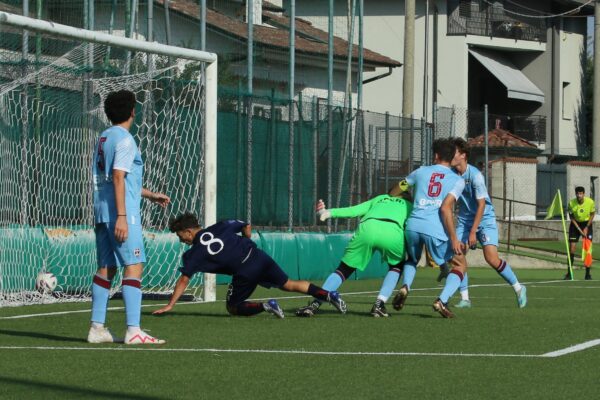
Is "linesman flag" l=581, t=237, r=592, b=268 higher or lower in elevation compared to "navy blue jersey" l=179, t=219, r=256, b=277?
lower

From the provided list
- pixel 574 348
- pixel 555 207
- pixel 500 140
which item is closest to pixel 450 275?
pixel 574 348

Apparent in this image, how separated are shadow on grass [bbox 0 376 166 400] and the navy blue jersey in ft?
15.7

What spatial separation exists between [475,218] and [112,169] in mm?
5704

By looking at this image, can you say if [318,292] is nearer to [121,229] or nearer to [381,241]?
[381,241]

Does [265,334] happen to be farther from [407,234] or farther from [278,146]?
[278,146]

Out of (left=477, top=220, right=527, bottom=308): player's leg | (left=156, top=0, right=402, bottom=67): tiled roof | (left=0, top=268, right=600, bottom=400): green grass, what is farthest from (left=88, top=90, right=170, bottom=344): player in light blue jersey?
(left=156, top=0, right=402, bottom=67): tiled roof

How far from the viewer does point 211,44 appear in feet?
97.9

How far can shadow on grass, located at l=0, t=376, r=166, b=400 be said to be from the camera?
24.0ft

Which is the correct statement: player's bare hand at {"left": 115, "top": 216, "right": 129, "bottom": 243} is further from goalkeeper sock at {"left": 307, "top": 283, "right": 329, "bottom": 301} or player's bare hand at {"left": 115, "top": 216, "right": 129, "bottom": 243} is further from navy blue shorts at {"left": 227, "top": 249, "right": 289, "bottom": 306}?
goalkeeper sock at {"left": 307, "top": 283, "right": 329, "bottom": 301}

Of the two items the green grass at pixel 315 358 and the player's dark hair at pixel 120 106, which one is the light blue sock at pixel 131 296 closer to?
the green grass at pixel 315 358

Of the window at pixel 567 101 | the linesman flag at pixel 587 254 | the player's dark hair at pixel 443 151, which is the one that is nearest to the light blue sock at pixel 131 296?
the player's dark hair at pixel 443 151

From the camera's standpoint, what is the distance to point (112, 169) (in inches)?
396

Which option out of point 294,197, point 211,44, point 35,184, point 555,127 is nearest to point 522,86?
point 555,127

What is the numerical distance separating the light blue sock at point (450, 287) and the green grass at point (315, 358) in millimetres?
236
